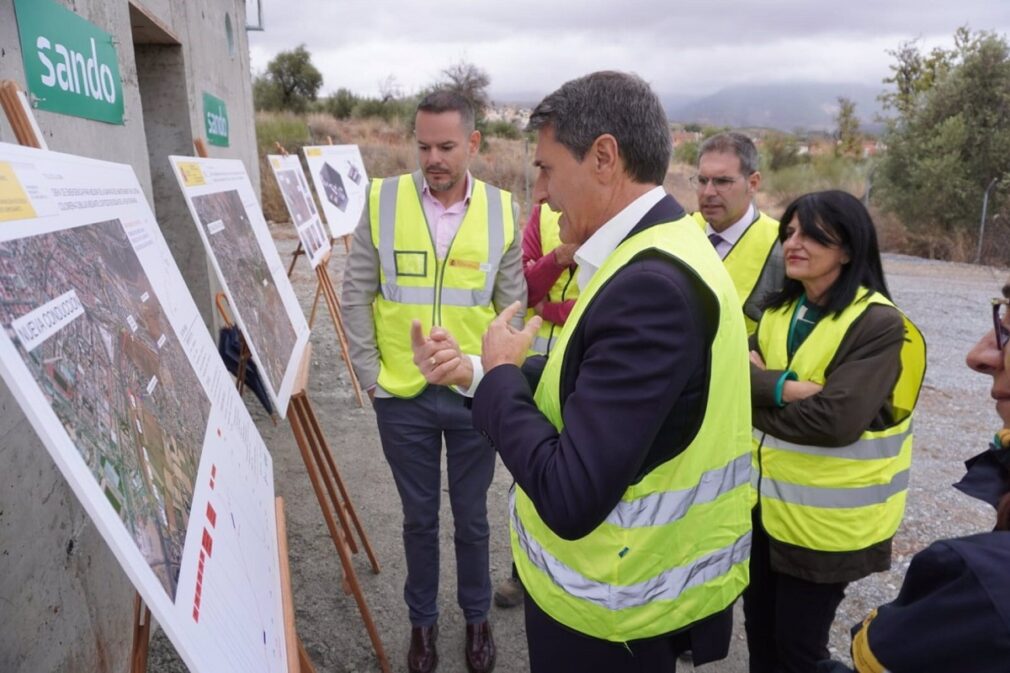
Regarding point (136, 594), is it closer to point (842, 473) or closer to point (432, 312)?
point (432, 312)

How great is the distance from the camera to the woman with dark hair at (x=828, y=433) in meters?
1.83

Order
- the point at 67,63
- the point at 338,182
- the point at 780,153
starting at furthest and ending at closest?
1. the point at 780,153
2. the point at 338,182
3. the point at 67,63

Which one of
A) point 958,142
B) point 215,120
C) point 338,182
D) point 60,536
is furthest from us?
point 958,142

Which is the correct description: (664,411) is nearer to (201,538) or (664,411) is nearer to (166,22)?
(201,538)

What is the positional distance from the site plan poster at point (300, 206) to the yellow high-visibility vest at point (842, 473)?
3.71 m

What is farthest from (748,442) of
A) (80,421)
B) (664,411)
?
(80,421)

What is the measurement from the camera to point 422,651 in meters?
2.48

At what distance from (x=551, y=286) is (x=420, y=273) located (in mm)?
618

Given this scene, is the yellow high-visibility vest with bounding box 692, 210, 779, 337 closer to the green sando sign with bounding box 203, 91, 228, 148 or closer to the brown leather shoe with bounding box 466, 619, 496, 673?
the brown leather shoe with bounding box 466, 619, 496, 673

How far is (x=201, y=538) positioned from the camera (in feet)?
3.14

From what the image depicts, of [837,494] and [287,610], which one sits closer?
[287,610]

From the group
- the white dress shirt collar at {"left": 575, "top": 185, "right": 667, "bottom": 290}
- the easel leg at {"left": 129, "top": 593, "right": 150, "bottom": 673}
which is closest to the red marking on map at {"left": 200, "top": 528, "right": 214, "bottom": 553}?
the easel leg at {"left": 129, "top": 593, "right": 150, "bottom": 673}

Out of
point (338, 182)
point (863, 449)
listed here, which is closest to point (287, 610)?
Result: point (863, 449)

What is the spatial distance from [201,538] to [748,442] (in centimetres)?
107
